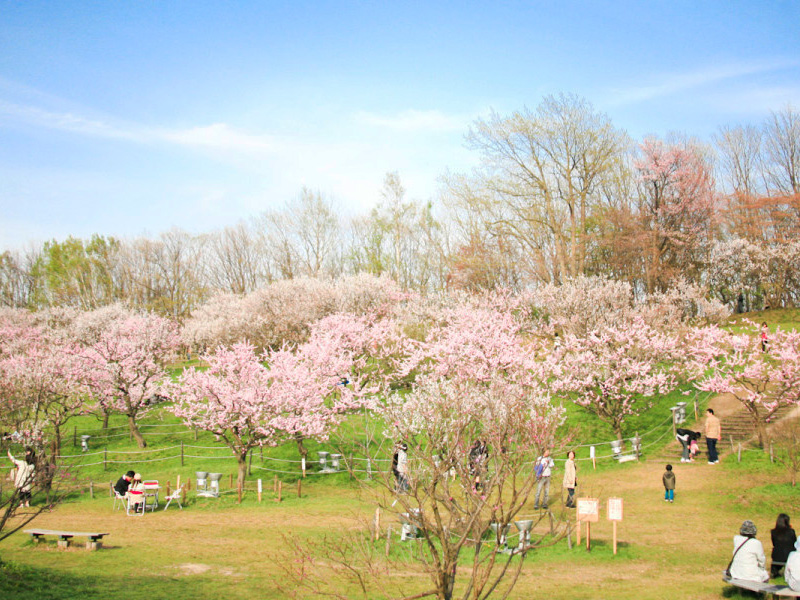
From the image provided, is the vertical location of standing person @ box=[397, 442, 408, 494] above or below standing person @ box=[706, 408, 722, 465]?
above

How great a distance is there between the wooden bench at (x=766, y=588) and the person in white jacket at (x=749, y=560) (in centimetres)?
12

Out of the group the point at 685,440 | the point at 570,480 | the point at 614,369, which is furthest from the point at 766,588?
the point at 614,369

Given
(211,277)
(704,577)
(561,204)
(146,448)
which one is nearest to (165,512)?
(146,448)

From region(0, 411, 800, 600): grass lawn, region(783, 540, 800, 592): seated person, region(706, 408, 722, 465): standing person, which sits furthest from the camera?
region(706, 408, 722, 465): standing person

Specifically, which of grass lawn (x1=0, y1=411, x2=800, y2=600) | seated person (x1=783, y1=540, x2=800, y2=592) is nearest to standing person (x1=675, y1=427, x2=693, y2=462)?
grass lawn (x1=0, y1=411, x2=800, y2=600)

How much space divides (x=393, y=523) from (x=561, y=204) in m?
32.2

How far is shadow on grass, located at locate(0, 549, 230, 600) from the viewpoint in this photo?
34.6 feet

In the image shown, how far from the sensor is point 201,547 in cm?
1438

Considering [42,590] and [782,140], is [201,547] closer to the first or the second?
[42,590]

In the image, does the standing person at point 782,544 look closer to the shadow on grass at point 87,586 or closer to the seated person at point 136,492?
the shadow on grass at point 87,586

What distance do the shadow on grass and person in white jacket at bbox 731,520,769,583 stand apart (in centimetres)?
921

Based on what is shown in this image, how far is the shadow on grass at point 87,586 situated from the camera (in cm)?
1054

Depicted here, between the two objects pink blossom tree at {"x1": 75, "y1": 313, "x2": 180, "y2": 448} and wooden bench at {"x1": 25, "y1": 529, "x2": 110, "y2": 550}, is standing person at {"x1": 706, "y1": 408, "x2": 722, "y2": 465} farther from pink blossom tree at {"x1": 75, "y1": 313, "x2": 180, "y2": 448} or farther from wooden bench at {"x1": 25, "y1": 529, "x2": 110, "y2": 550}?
pink blossom tree at {"x1": 75, "y1": 313, "x2": 180, "y2": 448}

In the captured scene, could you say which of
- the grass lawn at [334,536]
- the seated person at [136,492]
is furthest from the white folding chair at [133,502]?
the grass lawn at [334,536]
